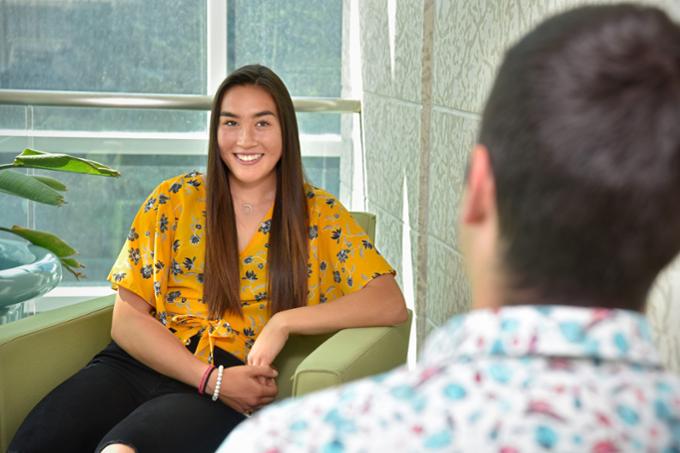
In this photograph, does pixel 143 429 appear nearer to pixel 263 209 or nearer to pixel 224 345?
pixel 224 345

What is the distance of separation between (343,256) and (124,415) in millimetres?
644

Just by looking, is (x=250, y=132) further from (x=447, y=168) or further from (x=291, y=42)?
(x=291, y=42)

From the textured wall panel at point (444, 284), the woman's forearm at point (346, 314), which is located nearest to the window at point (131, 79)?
the textured wall panel at point (444, 284)

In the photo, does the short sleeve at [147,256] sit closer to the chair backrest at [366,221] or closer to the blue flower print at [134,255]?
the blue flower print at [134,255]

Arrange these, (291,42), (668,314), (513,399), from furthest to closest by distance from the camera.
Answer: (291,42)
(668,314)
(513,399)

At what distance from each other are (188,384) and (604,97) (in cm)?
160

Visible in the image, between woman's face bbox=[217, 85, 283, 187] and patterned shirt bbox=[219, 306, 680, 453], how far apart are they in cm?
164

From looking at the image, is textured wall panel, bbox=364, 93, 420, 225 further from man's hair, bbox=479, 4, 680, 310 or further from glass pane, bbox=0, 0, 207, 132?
man's hair, bbox=479, 4, 680, 310

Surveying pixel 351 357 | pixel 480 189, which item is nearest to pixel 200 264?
pixel 351 357

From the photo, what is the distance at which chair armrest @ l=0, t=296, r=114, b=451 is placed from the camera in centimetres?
202

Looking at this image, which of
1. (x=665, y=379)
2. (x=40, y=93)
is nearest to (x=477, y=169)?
(x=665, y=379)

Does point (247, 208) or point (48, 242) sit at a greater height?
point (247, 208)

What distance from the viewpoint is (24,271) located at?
8.50 feet

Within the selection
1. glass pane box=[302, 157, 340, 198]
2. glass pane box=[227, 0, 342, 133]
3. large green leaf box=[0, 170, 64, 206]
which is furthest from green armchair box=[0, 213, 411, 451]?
glass pane box=[227, 0, 342, 133]
